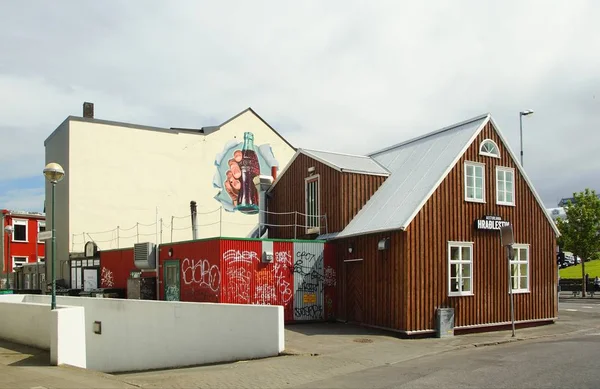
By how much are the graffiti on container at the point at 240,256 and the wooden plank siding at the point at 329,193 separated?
3.46 m

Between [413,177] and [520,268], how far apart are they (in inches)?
194

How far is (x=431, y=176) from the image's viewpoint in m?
18.8

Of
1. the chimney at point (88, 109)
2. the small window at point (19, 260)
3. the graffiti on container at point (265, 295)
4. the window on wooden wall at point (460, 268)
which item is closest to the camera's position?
the window on wooden wall at point (460, 268)

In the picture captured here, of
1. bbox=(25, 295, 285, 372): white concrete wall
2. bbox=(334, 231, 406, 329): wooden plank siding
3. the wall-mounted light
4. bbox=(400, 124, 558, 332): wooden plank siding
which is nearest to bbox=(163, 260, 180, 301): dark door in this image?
bbox=(25, 295, 285, 372): white concrete wall

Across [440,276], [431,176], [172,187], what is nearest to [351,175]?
[431,176]

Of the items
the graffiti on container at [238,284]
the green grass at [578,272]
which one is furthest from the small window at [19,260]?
the green grass at [578,272]

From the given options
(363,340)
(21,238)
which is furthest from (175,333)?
(21,238)

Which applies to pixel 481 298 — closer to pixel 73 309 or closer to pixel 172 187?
pixel 73 309

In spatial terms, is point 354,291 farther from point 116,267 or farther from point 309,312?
point 116,267

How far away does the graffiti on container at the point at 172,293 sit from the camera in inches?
816

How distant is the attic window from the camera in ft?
64.2

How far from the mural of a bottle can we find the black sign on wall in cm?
2045

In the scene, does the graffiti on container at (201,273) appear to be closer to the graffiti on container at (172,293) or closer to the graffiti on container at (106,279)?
the graffiti on container at (172,293)

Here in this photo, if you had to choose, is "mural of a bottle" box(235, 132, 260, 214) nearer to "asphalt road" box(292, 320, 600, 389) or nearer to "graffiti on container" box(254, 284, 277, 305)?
"graffiti on container" box(254, 284, 277, 305)
